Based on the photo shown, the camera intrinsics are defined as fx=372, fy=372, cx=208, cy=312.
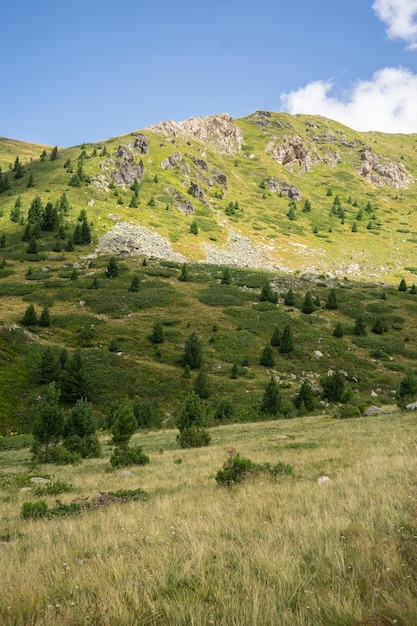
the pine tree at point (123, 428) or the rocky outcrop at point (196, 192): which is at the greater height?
the rocky outcrop at point (196, 192)

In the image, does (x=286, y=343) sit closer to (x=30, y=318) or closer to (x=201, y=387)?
(x=201, y=387)

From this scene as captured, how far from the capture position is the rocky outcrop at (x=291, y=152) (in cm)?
18838

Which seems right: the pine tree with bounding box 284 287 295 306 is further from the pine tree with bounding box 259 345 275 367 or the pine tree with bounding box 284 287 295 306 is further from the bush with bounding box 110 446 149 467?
the bush with bounding box 110 446 149 467

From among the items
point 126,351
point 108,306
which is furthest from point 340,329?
point 108,306

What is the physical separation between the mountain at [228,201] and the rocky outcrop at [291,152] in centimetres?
51

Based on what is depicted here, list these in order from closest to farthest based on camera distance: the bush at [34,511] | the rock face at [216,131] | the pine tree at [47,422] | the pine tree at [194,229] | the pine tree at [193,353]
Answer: the bush at [34,511] < the pine tree at [47,422] < the pine tree at [193,353] < the pine tree at [194,229] < the rock face at [216,131]

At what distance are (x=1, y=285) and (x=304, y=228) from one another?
98398mm

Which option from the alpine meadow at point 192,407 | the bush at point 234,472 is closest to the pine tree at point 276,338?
the alpine meadow at point 192,407

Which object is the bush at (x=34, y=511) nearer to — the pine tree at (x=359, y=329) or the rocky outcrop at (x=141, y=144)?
the pine tree at (x=359, y=329)

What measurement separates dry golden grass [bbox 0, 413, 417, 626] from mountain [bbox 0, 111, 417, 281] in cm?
7748

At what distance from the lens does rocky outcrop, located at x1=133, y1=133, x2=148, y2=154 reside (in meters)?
131

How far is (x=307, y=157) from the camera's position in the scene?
19275 cm

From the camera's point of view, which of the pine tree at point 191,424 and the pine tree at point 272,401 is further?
the pine tree at point 272,401

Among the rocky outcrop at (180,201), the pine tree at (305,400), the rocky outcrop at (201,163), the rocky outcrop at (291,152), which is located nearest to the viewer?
the pine tree at (305,400)
